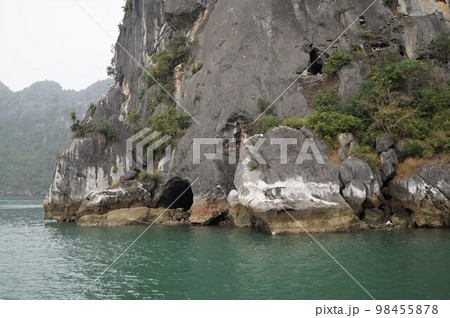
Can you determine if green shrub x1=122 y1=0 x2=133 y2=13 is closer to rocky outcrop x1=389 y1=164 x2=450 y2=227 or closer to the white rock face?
the white rock face

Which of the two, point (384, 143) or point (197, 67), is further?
point (197, 67)

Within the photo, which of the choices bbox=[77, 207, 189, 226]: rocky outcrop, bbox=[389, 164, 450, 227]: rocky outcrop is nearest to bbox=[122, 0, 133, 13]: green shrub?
bbox=[77, 207, 189, 226]: rocky outcrop

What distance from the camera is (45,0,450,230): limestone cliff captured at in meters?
28.0

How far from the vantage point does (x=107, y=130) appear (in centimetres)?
3631

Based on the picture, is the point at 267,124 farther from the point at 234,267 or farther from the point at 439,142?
the point at 234,267

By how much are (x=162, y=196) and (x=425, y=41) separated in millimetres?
23943

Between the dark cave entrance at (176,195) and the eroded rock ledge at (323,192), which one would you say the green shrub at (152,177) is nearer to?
the dark cave entrance at (176,195)

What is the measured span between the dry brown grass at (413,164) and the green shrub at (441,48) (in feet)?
35.9

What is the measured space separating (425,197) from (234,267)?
12453 millimetres

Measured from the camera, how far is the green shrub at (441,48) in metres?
27.7

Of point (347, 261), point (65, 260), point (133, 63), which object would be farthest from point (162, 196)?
point (133, 63)

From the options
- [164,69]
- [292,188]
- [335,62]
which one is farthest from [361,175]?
[164,69]

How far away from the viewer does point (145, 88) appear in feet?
134

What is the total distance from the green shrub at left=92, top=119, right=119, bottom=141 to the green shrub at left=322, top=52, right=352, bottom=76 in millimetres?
20258
